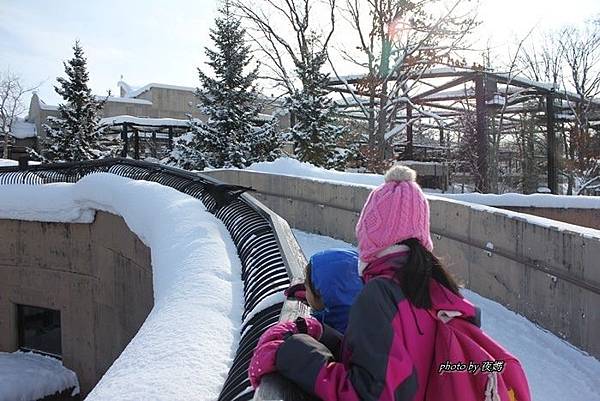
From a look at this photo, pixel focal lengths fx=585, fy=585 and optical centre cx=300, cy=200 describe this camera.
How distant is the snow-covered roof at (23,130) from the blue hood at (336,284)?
36.9 m

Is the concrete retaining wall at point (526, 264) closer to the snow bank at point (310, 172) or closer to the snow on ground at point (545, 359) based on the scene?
the snow on ground at point (545, 359)

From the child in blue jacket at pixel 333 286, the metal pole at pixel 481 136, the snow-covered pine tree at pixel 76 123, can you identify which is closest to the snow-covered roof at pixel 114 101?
the snow-covered pine tree at pixel 76 123

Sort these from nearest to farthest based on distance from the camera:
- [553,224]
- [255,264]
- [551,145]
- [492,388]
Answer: [492,388] < [255,264] < [553,224] < [551,145]

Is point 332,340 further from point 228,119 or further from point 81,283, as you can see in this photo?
point 228,119

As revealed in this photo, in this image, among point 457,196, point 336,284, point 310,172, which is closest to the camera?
point 336,284

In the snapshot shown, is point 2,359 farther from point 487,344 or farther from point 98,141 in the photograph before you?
point 98,141

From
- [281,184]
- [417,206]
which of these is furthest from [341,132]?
[417,206]

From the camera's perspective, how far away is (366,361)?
5.24 ft

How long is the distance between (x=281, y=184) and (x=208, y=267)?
8675 millimetres

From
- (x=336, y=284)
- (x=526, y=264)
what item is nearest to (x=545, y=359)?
(x=526, y=264)

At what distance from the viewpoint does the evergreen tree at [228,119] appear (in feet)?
67.7

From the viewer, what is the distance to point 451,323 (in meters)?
1.67

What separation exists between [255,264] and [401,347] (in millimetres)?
2121

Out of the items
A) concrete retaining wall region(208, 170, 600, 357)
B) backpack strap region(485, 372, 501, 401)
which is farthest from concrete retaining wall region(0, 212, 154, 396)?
backpack strap region(485, 372, 501, 401)
